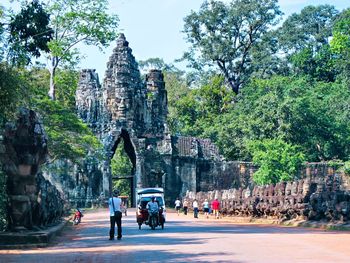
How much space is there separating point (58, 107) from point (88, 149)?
3607mm

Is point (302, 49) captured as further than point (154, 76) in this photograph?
Yes

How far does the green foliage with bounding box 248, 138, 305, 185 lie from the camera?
2221 inches

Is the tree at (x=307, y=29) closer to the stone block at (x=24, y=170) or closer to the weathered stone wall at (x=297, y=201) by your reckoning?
the weathered stone wall at (x=297, y=201)

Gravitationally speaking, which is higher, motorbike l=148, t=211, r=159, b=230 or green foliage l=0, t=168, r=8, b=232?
green foliage l=0, t=168, r=8, b=232

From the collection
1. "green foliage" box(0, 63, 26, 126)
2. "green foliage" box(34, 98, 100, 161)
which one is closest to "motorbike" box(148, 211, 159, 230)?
"green foliage" box(0, 63, 26, 126)

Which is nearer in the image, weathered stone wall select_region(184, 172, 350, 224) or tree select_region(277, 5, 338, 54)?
weathered stone wall select_region(184, 172, 350, 224)

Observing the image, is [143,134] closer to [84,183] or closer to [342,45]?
[84,183]

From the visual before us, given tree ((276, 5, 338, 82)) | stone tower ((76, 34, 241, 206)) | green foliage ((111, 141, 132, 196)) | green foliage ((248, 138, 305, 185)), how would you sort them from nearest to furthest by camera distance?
green foliage ((248, 138, 305, 185)) < stone tower ((76, 34, 241, 206)) < green foliage ((111, 141, 132, 196)) < tree ((276, 5, 338, 82))

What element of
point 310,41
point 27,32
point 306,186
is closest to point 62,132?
point 306,186

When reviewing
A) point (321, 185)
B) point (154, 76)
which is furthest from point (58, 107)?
point (154, 76)

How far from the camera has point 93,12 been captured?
50844 millimetres

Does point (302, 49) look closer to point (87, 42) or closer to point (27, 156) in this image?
point (87, 42)

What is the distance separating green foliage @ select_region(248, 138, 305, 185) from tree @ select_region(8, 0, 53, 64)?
117 feet

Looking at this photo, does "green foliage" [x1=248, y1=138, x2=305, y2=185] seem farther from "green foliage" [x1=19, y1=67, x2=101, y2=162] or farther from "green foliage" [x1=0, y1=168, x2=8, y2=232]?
"green foliage" [x1=0, y1=168, x2=8, y2=232]
